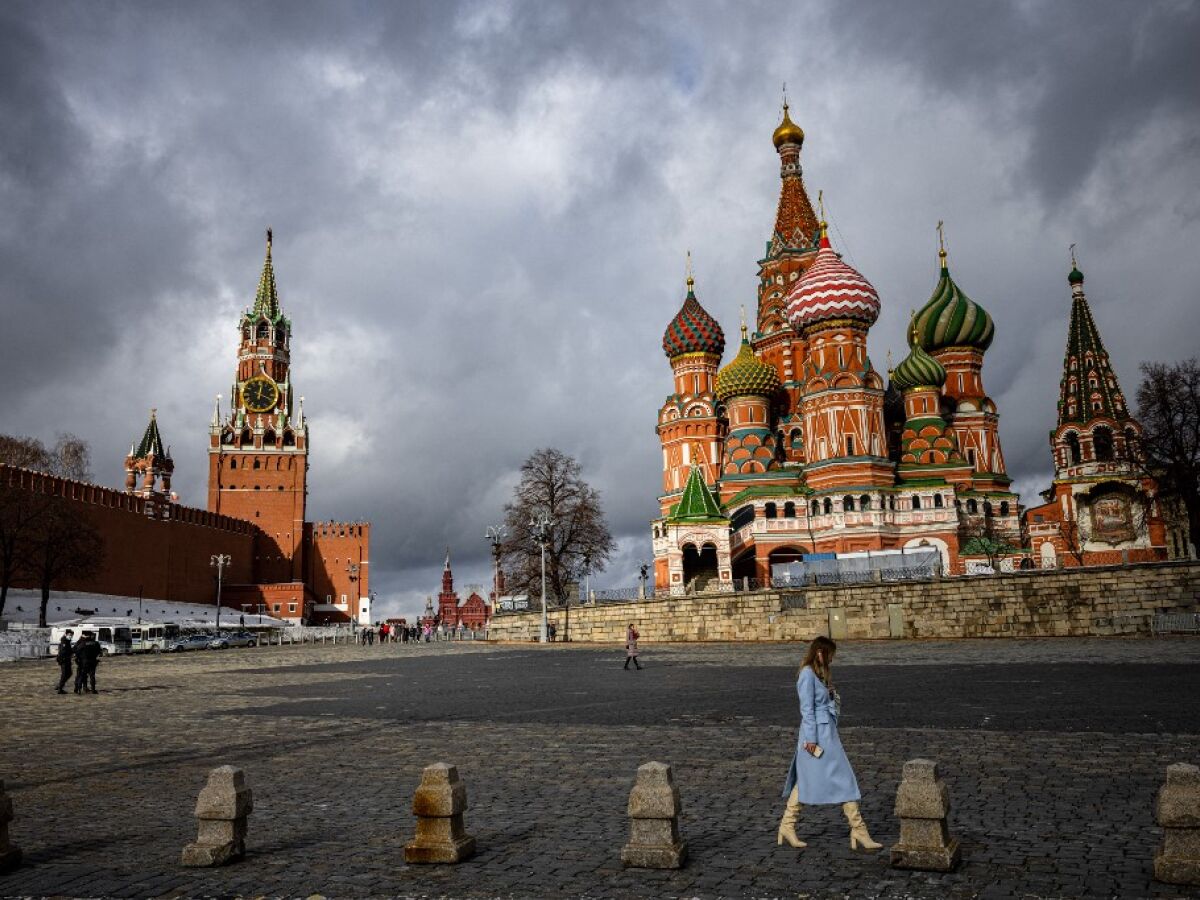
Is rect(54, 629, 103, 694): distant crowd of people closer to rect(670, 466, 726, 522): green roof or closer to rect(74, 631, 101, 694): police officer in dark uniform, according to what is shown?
rect(74, 631, 101, 694): police officer in dark uniform

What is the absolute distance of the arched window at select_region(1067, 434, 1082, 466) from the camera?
169 feet

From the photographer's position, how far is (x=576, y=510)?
54156 mm

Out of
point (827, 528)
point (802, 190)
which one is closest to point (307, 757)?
point (827, 528)

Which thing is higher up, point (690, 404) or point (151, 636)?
point (690, 404)

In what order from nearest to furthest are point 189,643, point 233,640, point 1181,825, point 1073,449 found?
point 1181,825 < point 189,643 < point 1073,449 < point 233,640

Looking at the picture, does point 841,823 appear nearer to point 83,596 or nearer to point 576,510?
point 576,510

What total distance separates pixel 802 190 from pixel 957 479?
1017 inches

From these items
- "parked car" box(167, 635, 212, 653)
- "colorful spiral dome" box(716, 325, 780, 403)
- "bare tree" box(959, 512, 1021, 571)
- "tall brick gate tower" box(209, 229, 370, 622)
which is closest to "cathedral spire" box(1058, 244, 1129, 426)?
"bare tree" box(959, 512, 1021, 571)

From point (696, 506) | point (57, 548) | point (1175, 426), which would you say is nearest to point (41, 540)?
point (57, 548)

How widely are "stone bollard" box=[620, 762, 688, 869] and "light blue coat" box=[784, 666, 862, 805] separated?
86 centimetres

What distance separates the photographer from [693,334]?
61.4 meters

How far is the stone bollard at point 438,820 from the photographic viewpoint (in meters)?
5.86

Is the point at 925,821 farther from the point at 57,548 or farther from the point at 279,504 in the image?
the point at 279,504

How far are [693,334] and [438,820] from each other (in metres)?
56.8
